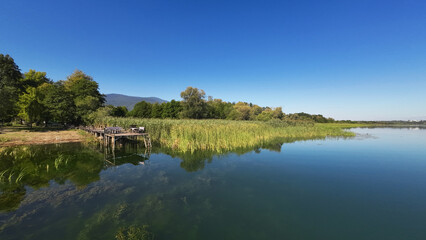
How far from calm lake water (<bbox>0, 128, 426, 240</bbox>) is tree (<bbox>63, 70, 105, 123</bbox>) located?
89.8 ft

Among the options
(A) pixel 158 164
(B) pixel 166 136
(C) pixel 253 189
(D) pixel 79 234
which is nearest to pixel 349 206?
(C) pixel 253 189

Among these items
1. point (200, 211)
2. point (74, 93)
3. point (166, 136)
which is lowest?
point (200, 211)

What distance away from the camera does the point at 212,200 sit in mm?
8359

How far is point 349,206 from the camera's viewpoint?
25.7 ft

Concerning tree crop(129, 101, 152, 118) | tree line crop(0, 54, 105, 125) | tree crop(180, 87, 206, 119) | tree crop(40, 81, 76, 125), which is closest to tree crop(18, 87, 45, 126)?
tree line crop(0, 54, 105, 125)

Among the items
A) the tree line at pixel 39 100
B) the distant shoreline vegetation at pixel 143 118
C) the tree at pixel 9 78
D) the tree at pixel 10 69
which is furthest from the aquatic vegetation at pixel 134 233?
the tree at pixel 10 69

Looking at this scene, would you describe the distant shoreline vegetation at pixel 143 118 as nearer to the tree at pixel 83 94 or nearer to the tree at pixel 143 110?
the tree at pixel 83 94

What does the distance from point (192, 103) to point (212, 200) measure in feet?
198

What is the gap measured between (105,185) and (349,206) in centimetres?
1286

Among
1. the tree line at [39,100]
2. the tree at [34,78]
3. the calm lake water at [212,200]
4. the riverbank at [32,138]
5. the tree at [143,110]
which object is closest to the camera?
the calm lake water at [212,200]

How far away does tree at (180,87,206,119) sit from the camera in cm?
6612

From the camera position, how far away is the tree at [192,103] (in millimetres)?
66125

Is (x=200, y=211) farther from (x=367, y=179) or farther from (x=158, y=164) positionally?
(x=367, y=179)

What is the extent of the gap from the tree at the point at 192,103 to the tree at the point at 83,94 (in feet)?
93.5
